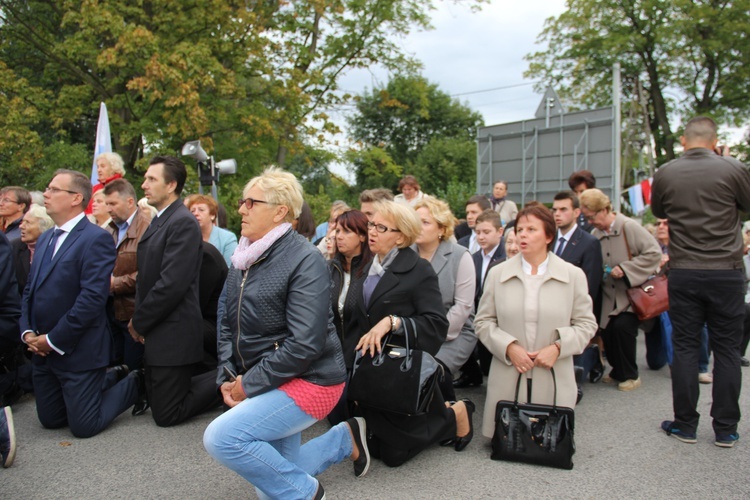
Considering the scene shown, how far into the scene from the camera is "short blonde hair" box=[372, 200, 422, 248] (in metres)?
4.00

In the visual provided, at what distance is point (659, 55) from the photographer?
28094 mm

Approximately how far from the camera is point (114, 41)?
513 inches

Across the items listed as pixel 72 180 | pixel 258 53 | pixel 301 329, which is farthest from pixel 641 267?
pixel 258 53

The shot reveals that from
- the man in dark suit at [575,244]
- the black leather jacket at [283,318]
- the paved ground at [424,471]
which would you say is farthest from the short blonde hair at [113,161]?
the man in dark suit at [575,244]

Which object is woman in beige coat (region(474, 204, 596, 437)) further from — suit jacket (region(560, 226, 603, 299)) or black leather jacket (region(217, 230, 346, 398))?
black leather jacket (region(217, 230, 346, 398))

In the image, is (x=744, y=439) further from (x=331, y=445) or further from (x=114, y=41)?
(x=114, y=41)

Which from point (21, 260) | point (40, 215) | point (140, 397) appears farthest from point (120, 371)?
point (40, 215)

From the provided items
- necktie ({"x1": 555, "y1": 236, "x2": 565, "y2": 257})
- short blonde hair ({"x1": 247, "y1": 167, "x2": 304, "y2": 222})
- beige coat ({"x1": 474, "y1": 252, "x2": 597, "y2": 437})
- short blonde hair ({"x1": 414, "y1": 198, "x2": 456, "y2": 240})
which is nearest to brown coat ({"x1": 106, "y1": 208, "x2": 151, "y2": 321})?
short blonde hair ({"x1": 414, "y1": 198, "x2": 456, "y2": 240})

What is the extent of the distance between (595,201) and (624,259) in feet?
2.06

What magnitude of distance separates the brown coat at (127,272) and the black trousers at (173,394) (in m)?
0.79

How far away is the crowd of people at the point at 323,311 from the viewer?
3.13 metres

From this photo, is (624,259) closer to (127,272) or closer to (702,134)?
(702,134)

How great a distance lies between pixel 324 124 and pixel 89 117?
5837 mm

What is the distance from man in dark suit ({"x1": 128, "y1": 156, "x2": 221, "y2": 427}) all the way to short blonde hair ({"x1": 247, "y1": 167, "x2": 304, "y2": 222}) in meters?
1.74
